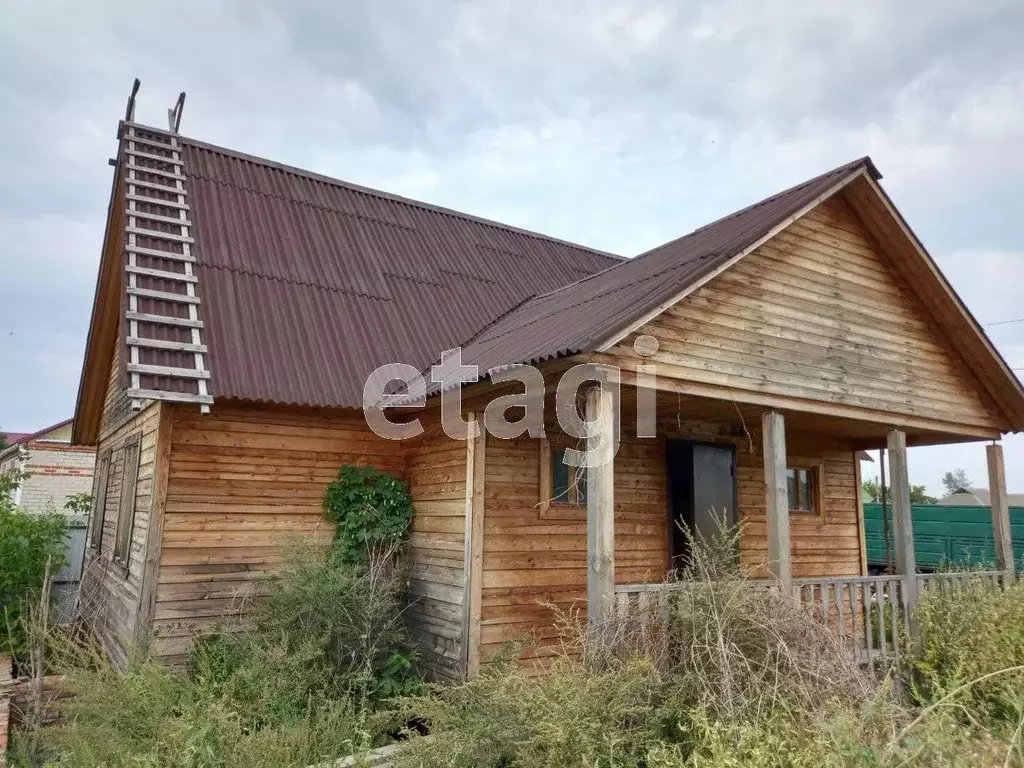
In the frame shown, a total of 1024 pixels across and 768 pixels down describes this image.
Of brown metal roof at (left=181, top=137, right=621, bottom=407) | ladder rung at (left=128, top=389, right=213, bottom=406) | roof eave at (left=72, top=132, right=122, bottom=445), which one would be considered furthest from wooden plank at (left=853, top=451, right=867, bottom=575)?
roof eave at (left=72, top=132, right=122, bottom=445)

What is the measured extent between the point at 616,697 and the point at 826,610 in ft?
8.47

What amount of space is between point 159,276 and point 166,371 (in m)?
1.67

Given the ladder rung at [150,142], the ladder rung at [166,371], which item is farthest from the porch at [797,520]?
the ladder rung at [150,142]

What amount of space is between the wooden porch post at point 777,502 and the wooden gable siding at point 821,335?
0.38 meters

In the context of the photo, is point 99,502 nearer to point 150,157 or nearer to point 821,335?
point 150,157

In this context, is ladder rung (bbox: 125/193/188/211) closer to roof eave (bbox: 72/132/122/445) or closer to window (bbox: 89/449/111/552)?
roof eave (bbox: 72/132/122/445)

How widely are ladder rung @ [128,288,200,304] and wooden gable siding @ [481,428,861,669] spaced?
3.61 m

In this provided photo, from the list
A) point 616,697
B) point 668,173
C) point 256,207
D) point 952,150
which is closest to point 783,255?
point 616,697

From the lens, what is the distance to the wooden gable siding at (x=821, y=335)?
20.8ft

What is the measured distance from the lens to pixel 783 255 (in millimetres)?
7172

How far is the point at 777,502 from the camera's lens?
6574 mm

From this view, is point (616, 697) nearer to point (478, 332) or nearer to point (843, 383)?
point (843, 383)

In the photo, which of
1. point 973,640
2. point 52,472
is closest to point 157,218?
point 973,640

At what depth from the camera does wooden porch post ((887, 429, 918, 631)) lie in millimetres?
7457
